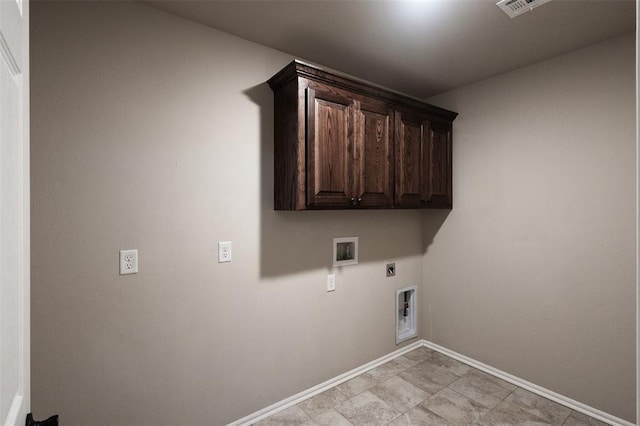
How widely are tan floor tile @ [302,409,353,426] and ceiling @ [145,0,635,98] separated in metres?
2.54

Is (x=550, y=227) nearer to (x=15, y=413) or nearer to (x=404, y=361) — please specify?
(x=404, y=361)

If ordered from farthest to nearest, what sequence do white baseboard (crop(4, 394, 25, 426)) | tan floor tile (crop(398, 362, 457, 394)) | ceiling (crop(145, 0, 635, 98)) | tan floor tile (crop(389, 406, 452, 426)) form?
tan floor tile (crop(398, 362, 457, 394)), tan floor tile (crop(389, 406, 452, 426)), ceiling (crop(145, 0, 635, 98)), white baseboard (crop(4, 394, 25, 426))

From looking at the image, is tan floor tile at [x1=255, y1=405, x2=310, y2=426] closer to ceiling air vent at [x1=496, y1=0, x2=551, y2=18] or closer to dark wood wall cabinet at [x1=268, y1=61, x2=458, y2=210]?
dark wood wall cabinet at [x1=268, y1=61, x2=458, y2=210]

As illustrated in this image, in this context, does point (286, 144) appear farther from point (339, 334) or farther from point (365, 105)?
point (339, 334)

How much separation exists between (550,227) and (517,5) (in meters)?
1.55

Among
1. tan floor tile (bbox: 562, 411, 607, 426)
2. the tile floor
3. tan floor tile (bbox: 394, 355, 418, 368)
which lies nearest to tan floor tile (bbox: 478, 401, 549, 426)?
the tile floor

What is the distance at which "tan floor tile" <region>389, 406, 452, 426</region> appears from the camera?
204 cm

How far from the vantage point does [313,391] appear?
236 cm

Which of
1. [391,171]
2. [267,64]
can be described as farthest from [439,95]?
[267,64]

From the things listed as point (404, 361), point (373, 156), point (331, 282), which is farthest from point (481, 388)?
point (373, 156)

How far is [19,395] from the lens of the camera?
68 centimetres

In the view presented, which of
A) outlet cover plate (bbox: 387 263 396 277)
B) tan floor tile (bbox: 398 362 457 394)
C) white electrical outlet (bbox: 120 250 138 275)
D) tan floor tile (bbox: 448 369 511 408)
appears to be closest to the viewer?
white electrical outlet (bbox: 120 250 138 275)

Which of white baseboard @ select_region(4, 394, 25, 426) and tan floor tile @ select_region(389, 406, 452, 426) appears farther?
tan floor tile @ select_region(389, 406, 452, 426)

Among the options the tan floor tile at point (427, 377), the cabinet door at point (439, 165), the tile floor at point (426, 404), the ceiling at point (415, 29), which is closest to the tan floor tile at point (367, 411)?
the tile floor at point (426, 404)
